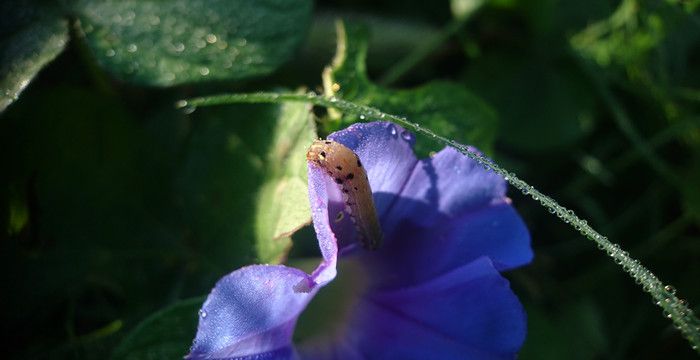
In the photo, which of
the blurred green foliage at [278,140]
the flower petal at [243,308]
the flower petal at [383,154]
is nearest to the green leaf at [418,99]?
the blurred green foliage at [278,140]

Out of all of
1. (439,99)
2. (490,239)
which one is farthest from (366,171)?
(439,99)

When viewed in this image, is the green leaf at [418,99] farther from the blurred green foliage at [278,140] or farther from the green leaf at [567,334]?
the green leaf at [567,334]

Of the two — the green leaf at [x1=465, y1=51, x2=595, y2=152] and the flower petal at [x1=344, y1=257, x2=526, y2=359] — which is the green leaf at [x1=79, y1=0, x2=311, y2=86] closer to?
the flower petal at [x1=344, y1=257, x2=526, y2=359]

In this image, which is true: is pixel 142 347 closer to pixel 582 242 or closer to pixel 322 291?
pixel 322 291

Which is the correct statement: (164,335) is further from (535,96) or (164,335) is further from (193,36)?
(535,96)

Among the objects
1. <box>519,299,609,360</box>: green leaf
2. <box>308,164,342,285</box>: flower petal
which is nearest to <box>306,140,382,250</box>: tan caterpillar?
<box>308,164,342,285</box>: flower petal

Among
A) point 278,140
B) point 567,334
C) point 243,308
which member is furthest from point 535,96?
point 243,308
